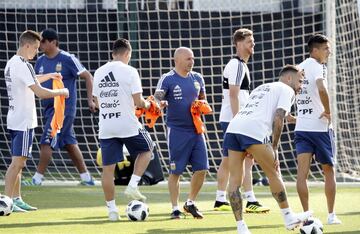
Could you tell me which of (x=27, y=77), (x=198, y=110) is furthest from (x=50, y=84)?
(x=198, y=110)

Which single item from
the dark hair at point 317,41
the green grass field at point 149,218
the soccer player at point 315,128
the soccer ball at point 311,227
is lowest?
the green grass field at point 149,218

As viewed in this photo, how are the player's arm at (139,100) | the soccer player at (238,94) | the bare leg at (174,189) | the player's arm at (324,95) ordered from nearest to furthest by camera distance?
the player's arm at (324,95), the player's arm at (139,100), the bare leg at (174,189), the soccer player at (238,94)

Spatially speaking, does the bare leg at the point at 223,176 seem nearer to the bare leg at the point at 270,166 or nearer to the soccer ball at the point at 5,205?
the soccer ball at the point at 5,205

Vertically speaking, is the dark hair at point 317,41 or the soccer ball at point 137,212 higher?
the dark hair at point 317,41

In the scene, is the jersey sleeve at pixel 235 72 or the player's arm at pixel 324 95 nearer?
the player's arm at pixel 324 95

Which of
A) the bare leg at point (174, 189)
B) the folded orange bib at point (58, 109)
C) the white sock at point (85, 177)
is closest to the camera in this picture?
the bare leg at point (174, 189)

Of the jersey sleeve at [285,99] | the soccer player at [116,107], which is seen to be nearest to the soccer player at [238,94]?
Result: the soccer player at [116,107]

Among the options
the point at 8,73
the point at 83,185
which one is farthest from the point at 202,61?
the point at 8,73

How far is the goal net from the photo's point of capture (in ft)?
63.0

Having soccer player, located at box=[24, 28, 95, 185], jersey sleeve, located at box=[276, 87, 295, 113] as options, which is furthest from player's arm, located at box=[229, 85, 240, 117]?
soccer player, located at box=[24, 28, 95, 185]

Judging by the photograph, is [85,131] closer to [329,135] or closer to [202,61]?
[202,61]

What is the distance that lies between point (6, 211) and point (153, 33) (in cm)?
871

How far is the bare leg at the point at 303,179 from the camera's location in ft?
35.9

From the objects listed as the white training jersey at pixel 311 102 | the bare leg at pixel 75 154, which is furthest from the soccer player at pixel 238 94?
the bare leg at pixel 75 154
